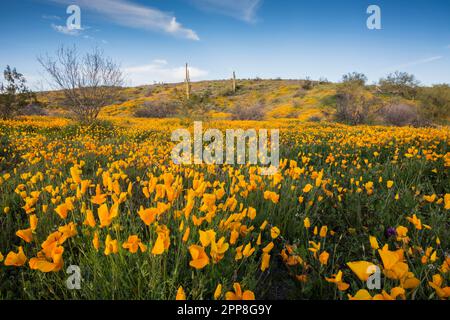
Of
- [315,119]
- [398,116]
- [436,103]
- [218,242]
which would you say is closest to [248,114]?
[315,119]

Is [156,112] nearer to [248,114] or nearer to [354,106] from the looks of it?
[248,114]

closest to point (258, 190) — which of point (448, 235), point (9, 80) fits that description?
point (448, 235)

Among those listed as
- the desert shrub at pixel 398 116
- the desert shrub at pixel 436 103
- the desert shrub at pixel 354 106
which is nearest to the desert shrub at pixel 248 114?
the desert shrub at pixel 354 106

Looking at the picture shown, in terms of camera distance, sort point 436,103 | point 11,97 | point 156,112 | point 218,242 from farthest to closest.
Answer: point 436,103
point 156,112
point 11,97
point 218,242

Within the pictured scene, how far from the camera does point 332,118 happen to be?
19062 mm

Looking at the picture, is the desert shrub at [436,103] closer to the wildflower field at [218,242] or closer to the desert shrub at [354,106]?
the desert shrub at [354,106]

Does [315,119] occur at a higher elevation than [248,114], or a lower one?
lower

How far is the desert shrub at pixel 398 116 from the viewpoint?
17.8 metres

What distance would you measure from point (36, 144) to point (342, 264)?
5.97 metres

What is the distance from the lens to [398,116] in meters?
18.1

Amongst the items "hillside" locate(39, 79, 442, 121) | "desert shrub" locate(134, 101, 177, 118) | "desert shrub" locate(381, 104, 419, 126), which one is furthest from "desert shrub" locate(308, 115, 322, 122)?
"desert shrub" locate(134, 101, 177, 118)

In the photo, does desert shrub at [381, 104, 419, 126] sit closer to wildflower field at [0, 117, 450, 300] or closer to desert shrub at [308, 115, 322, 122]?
desert shrub at [308, 115, 322, 122]

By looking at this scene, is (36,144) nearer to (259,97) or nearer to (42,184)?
(42,184)

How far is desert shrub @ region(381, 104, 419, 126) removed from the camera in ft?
58.3
